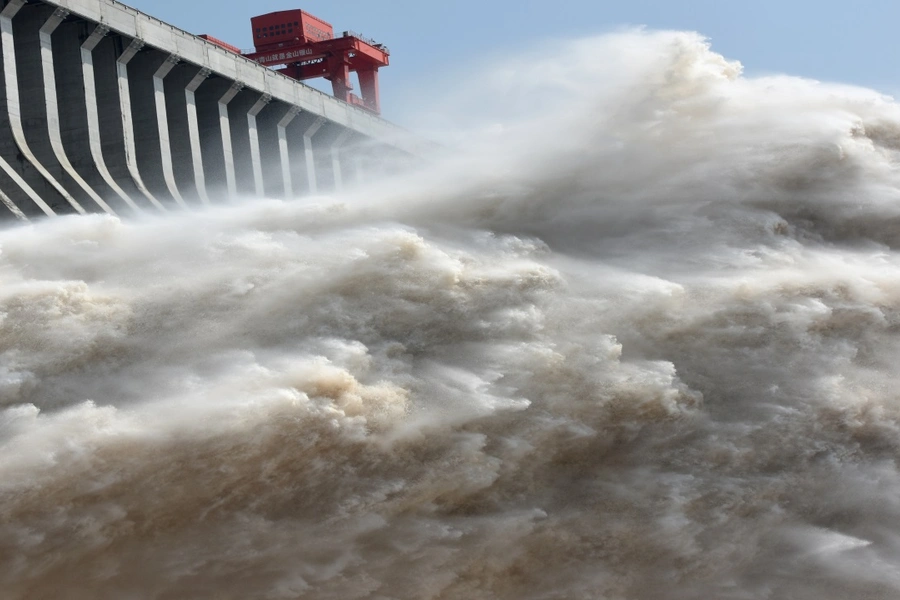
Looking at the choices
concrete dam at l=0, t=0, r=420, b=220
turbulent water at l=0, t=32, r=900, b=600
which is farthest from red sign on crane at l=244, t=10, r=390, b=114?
turbulent water at l=0, t=32, r=900, b=600

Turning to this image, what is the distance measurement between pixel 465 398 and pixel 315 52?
55094 millimetres

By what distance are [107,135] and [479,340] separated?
30.4 meters

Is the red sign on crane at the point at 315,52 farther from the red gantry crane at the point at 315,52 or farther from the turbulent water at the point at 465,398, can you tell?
the turbulent water at the point at 465,398

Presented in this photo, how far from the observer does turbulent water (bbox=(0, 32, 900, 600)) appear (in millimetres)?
13570

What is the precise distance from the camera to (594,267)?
57.0ft

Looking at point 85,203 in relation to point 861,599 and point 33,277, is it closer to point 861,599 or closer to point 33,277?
point 33,277

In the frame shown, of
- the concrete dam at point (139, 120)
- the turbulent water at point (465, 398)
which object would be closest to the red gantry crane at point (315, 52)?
the concrete dam at point (139, 120)

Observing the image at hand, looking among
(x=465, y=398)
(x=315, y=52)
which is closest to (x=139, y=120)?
(x=315, y=52)

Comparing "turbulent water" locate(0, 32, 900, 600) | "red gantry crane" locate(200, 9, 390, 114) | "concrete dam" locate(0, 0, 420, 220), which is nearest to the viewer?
"turbulent water" locate(0, 32, 900, 600)

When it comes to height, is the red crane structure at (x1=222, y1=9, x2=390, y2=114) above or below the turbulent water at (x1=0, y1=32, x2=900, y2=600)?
above

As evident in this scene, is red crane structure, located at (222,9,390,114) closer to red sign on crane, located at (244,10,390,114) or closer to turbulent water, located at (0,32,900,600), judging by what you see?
red sign on crane, located at (244,10,390,114)

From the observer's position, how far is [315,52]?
67375 millimetres

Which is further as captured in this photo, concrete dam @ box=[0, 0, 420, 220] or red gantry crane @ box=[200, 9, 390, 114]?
red gantry crane @ box=[200, 9, 390, 114]

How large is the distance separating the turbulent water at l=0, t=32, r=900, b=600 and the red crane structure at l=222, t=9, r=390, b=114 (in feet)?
159
